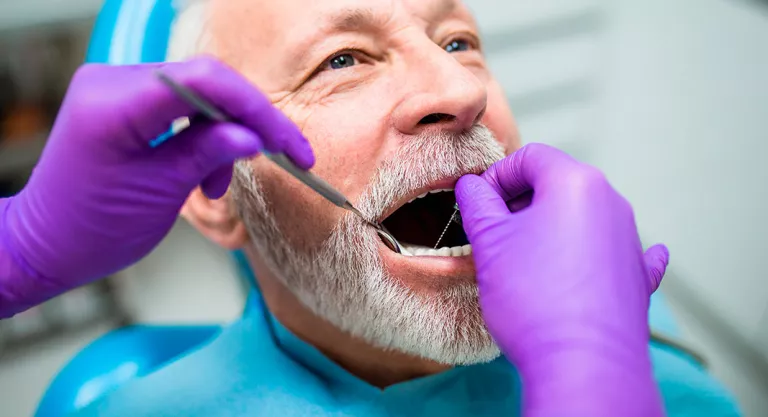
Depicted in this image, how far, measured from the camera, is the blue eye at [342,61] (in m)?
0.91

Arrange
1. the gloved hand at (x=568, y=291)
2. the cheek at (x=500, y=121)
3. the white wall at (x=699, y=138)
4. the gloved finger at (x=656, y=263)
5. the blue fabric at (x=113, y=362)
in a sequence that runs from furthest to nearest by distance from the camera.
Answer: the white wall at (x=699, y=138) → the blue fabric at (x=113, y=362) → the cheek at (x=500, y=121) → the gloved finger at (x=656, y=263) → the gloved hand at (x=568, y=291)

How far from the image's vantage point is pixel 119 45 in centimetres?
110

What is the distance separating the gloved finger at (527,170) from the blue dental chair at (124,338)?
2.05 feet

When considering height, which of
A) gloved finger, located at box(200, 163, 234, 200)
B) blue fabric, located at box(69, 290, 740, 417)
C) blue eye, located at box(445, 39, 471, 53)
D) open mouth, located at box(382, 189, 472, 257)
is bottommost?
blue fabric, located at box(69, 290, 740, 417)

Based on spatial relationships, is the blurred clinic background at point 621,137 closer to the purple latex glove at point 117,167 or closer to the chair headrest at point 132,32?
the chair headrest at point 132,32

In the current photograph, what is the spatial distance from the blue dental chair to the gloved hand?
68cm

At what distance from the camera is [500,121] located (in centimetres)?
94

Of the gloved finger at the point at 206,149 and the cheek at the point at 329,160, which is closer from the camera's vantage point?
the gloved finger at the point at 206,149

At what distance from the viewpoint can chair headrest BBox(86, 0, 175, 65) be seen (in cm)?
109

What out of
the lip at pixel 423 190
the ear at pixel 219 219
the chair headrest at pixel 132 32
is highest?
the chair headrest at pixel 132 32

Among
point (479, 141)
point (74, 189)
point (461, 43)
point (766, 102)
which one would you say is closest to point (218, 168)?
point (74, 189)

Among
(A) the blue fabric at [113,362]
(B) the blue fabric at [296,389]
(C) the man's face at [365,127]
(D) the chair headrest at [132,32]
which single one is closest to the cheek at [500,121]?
(C) the man's face at [365,127]

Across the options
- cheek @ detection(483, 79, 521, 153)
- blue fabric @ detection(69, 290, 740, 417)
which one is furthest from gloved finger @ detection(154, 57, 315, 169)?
blue fabric @ detection(69, 290, 740, 417)

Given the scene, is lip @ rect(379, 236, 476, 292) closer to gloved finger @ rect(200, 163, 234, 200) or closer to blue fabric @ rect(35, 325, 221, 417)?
gloved finger @ rect(200, 163, 234, 200)
